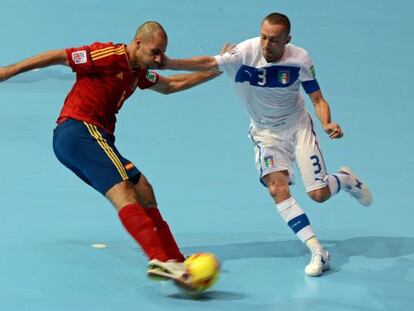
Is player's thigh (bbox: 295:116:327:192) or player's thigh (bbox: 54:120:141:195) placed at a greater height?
player's thigh (bbox: 54:120:141:195)

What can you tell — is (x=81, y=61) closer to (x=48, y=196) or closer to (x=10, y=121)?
(x=48, y=196)

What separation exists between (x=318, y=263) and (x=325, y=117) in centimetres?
100

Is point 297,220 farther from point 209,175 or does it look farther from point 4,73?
point 4,73

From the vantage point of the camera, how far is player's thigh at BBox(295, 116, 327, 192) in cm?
759

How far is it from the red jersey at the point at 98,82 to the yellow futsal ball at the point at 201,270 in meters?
1.12

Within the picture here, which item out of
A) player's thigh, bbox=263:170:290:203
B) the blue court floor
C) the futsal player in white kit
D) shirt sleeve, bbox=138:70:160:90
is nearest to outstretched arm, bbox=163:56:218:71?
the futsal player in white kit

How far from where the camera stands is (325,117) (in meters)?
7.43

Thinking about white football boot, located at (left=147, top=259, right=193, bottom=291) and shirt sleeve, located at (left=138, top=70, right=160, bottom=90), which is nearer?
white football boot, located at (left=147, top=259, right=193, bottom=291)

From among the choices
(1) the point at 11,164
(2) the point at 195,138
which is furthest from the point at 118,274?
(2) the point at 195,138

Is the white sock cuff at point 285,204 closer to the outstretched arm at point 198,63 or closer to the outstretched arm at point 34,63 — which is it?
the outstretched arm at point 198,63

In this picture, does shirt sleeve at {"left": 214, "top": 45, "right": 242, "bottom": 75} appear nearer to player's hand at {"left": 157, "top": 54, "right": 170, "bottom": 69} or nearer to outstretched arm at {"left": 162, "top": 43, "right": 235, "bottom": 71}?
outstretched arm at {"left": 162, "top": 43, "right": 235, "bottom": 71}

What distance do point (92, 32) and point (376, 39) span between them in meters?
3.30

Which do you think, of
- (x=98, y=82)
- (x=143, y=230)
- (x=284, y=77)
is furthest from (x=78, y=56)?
(x=284, y=77)

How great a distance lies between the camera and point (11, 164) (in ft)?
29.4
